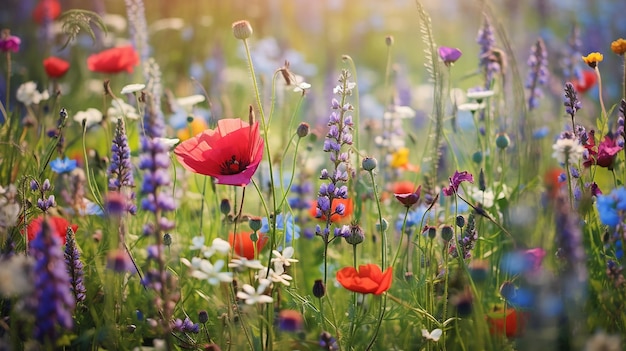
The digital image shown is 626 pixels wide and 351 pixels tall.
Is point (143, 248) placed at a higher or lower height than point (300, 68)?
lower

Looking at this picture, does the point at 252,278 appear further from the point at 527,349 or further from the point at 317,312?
the point at 527,349

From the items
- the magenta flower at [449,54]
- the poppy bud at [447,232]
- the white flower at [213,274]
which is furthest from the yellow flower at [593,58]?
the white flower at [213,274]

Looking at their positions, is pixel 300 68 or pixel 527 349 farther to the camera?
pixel 300 68

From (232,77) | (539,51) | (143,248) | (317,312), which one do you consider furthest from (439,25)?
(317,312)

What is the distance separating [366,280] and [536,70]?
3.72 feet

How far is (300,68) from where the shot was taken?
14.8 feet

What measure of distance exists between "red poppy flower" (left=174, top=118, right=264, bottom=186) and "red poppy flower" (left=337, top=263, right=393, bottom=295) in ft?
1.04

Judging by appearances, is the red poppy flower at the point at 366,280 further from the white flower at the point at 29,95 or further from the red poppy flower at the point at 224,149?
the white flower at the point at 29,95

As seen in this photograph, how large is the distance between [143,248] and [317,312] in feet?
2.37

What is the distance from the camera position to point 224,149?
1676 millimetres

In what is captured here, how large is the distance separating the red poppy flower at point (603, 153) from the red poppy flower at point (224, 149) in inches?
28.8

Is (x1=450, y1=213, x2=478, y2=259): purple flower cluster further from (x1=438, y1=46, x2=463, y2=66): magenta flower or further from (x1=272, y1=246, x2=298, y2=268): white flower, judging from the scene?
→ (x1=438, y1=46, x2=463, y2=66): magenta flower

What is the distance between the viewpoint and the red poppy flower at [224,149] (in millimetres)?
1623

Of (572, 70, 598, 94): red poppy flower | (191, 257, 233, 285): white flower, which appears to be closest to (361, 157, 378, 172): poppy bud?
(191, 257, 233, 285): white flower
